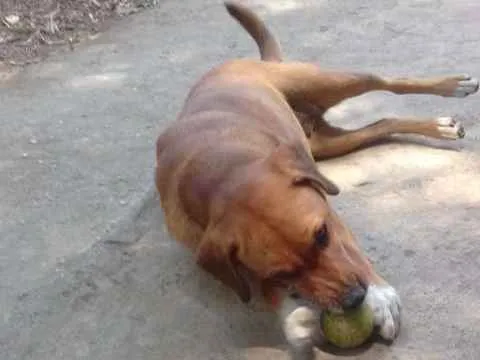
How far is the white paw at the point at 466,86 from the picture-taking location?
5.10 meters

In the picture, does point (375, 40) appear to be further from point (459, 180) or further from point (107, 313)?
point (107, 313)

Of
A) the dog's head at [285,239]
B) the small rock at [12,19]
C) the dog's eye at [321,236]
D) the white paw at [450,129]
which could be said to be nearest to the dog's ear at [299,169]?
→ the dog's head at [285,239]

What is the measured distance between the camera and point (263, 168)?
11.7ft

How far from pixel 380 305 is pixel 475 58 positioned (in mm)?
2390

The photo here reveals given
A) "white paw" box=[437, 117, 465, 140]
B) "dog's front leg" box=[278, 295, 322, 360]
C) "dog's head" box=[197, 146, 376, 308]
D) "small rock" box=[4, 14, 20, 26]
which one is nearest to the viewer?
"dog's head" box=[197, 146, 376, 308]

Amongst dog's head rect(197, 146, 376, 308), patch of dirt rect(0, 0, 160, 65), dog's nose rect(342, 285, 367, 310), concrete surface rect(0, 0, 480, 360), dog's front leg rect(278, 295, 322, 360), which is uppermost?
dog's head rect(197, 146, 376, 308)

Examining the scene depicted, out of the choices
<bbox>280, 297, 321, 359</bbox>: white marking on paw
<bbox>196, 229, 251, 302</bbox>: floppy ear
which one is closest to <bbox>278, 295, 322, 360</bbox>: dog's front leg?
<bbox>280, 297, 321, 359</bbox>: white marking on paw

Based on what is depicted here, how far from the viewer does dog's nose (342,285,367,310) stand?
11.1 feet

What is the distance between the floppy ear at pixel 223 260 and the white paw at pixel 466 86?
2.01m

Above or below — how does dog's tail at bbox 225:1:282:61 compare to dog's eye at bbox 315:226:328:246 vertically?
below

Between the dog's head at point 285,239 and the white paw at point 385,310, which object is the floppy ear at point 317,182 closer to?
the dog's head at point 285,239

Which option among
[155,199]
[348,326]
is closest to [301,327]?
[348,326]

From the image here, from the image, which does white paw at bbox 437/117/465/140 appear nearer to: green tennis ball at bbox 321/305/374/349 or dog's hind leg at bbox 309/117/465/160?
dog's hind leg at bbox 309/117/465/160

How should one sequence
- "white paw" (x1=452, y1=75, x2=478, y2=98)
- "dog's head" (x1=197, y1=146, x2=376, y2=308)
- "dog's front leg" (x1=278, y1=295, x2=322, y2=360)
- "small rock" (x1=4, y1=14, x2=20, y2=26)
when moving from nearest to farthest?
"dog's head" (x1=197, y1=146, x2=376, y2=308) → "dog's front leg" (x1=278, y1=295, x2=322, y2=360) → "white paw" (x1=452, y1=75, x2=478, y2=98) → "small rock" (x1=4, y1=14, x2=20, y2=26)
